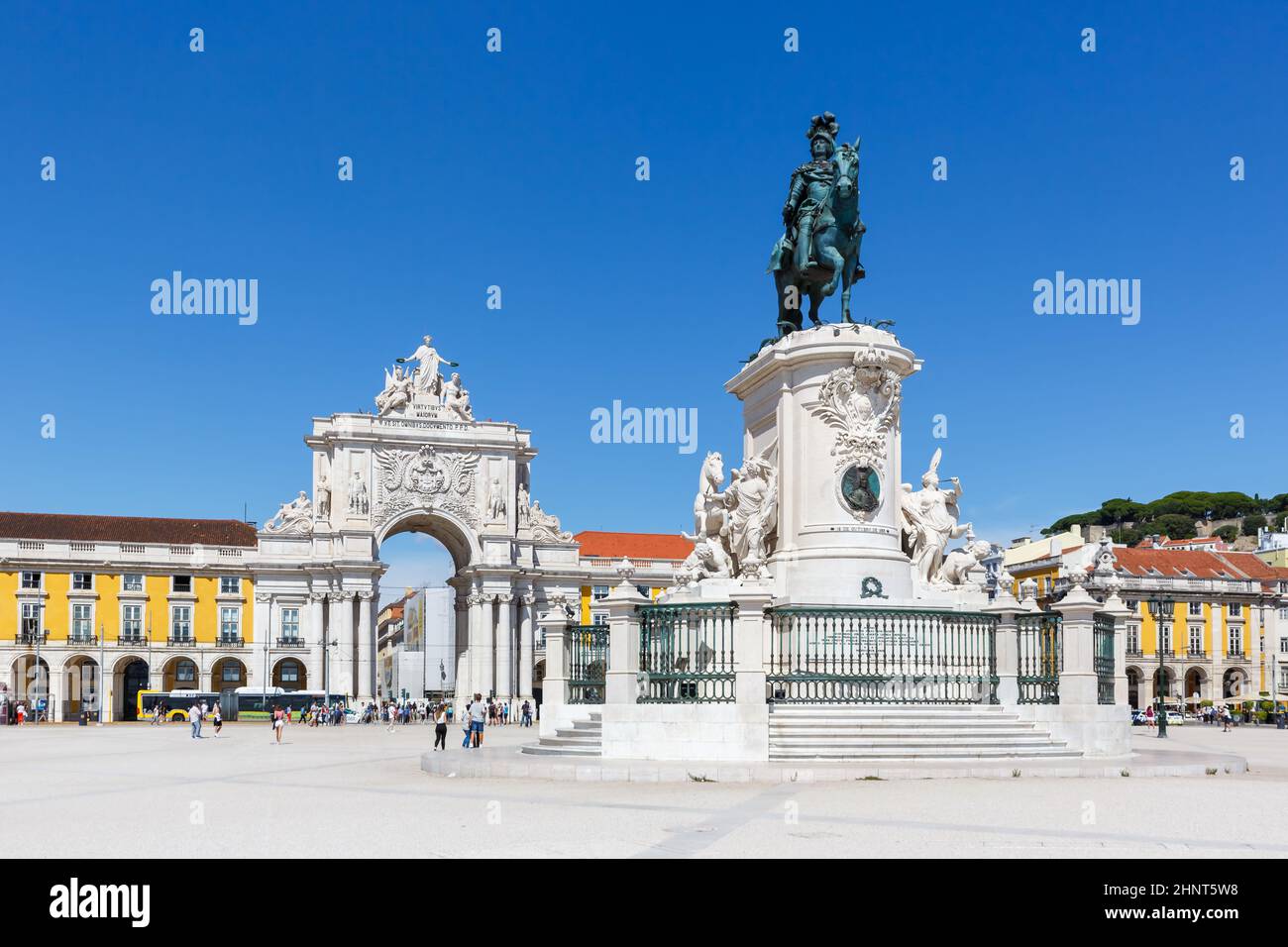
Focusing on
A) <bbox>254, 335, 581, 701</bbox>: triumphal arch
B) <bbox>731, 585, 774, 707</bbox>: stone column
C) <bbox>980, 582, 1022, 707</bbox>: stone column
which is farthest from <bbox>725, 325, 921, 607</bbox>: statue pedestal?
<bbox>254, 335, 581, 701</bbox>: triumphal arch

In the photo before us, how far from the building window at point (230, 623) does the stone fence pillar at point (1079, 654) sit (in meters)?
66.4

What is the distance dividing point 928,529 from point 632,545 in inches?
2912

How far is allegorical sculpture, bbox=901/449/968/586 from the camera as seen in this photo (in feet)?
66.7

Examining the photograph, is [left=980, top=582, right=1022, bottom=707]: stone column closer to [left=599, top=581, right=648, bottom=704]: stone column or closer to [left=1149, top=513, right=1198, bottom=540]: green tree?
[left=599, top=581, right=648, bottom=704]: stone column

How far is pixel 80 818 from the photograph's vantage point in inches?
509

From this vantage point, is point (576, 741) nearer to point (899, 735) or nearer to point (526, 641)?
point (899, 735)

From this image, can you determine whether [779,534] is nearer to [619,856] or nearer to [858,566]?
[858,566]

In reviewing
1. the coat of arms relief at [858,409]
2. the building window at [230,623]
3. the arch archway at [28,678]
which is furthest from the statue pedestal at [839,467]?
the arch archway at [28,678]

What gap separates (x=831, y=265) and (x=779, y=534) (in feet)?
13.7

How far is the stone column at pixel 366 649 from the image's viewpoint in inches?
2997

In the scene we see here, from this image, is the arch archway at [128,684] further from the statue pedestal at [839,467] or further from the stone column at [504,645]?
the statue pedestal at [839,467]

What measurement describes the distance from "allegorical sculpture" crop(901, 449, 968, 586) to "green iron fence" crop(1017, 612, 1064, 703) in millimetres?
1580

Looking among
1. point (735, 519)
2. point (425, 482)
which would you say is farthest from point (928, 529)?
point (425, 482)
